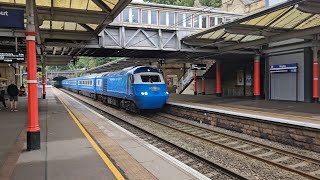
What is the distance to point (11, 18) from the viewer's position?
8.23m

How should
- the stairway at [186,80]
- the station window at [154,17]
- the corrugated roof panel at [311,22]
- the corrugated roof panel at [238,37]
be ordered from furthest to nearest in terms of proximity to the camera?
the stairway at [186,80], the station window at [154,17], the corrugated roof panel at [238,37], the corrugated roof panel at [311,22]

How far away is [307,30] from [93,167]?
13.1 m

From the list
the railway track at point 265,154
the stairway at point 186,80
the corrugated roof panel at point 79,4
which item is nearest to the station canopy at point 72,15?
the corrugated roof panel at point 79,4

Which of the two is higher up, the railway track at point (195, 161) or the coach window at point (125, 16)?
the coach window at point (125, 16)

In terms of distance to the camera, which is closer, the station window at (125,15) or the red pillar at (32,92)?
the red pillar at (32,92)

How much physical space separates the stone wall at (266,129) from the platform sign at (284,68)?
25.3 ft

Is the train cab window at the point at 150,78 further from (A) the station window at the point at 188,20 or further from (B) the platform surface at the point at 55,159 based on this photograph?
(A) the station window at the point at 188,20

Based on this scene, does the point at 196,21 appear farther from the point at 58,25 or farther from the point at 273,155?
the point at 273,155

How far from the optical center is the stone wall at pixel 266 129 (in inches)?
393

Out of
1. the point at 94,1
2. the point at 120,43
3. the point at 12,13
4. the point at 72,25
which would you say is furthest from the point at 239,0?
the point at 12,13

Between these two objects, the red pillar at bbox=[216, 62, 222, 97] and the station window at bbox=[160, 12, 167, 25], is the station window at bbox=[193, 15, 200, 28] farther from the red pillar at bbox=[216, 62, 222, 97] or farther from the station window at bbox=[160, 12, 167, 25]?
the red pillar at bbox=[216, 62, 222, 97]

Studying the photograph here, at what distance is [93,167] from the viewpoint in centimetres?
612

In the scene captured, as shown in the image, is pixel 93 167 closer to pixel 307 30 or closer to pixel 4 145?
pixel 4 145

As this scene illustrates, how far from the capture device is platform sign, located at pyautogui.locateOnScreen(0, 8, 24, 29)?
814 cm
